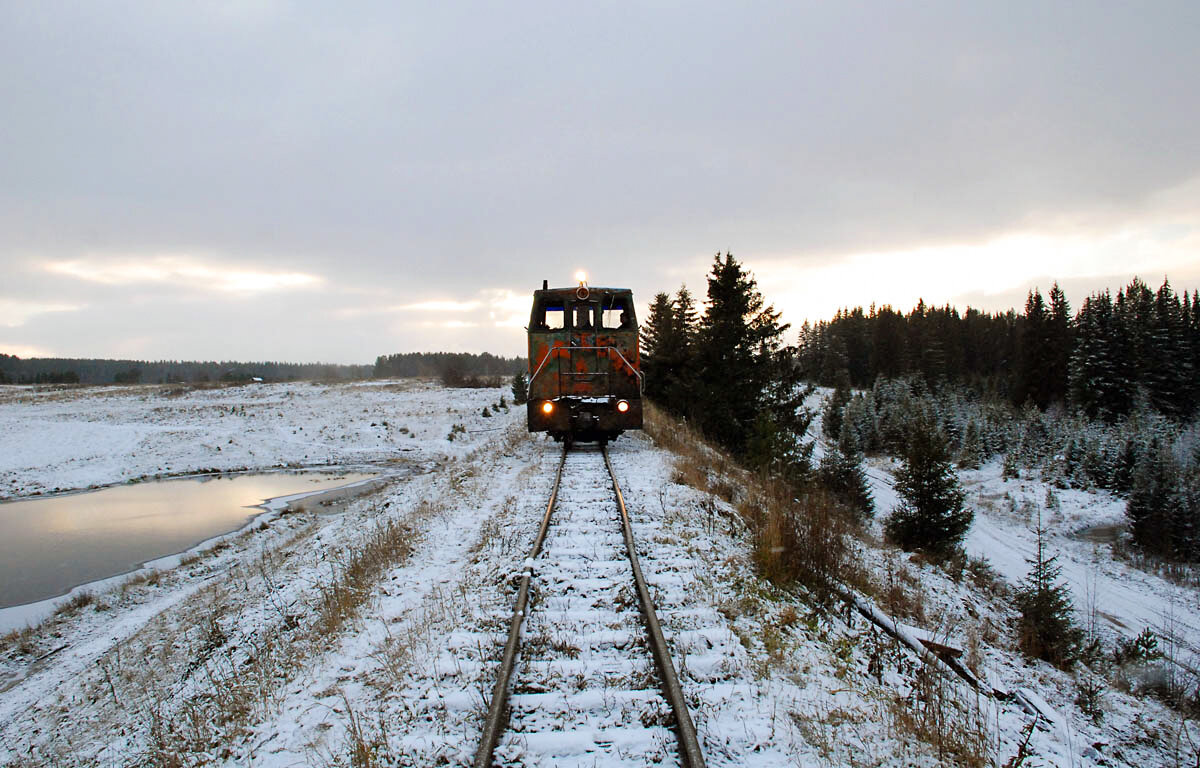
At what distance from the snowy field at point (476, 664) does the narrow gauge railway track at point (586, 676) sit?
23 millimetres

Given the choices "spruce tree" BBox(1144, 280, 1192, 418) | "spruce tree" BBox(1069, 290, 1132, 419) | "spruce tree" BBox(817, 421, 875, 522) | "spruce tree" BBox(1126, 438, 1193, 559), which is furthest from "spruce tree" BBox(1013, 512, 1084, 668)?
"spruce tree" BBox(1144, 280, 1192, 418)

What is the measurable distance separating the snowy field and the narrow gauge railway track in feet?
0.08

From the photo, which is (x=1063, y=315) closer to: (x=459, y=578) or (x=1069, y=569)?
(x=1069, y=569)

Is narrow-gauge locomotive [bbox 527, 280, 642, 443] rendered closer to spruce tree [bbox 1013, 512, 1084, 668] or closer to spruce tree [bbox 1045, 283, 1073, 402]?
spruce tree [bbox 1013, 512, 1084, 668]

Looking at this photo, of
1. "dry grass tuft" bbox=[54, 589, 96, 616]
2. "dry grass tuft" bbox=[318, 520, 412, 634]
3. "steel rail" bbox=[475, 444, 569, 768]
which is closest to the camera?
"steel rail" bbox=[475, 444, 569, 768]

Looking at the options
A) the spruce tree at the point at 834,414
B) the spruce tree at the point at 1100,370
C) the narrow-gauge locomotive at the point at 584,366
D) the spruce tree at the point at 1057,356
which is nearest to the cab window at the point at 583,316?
the narrow-gauge locomotive at the point at 584,366

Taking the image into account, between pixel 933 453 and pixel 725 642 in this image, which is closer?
pixel 725 642

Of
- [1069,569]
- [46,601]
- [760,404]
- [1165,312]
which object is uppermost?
[1165,312]

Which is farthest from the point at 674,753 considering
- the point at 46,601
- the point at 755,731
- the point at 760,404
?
the point at 760,404

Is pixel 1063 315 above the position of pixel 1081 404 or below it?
above

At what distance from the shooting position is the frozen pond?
10.4 meters

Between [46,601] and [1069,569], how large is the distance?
28.0 metres

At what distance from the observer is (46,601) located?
902 cm

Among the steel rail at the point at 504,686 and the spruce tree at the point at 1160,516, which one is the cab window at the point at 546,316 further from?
the spruce tree at the point at 1160,516
